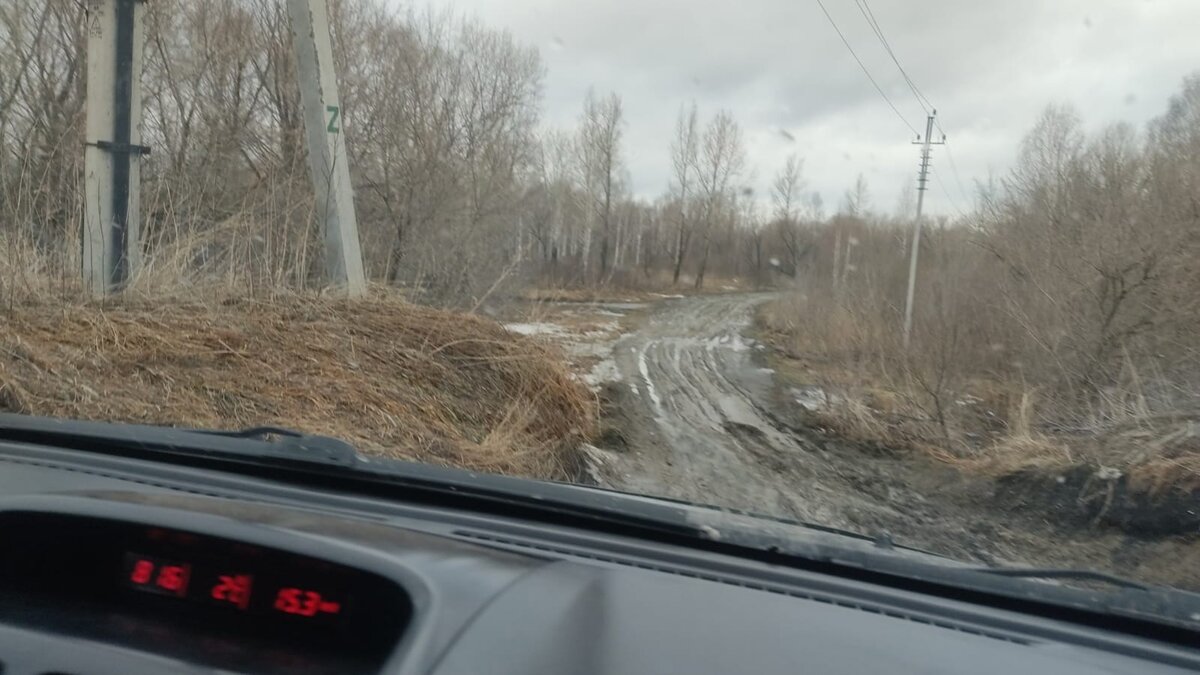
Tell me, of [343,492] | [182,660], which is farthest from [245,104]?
[182,660]

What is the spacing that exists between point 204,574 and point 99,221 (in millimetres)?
6940

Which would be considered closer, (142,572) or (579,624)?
(579,624)

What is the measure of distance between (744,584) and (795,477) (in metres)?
8.58

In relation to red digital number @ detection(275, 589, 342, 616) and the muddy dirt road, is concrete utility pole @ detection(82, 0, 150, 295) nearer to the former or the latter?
the muddy dirt road

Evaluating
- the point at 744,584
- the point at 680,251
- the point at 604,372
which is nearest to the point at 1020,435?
the point at 604,372

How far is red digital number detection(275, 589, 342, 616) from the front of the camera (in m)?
2.26

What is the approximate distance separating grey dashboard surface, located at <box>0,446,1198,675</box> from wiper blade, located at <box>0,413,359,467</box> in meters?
0.67

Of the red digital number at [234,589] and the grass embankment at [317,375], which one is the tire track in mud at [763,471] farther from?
the red digital number at [234,589]

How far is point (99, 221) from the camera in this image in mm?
8328

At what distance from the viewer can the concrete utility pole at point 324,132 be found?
9648mm

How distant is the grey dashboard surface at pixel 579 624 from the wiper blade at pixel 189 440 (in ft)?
2.21

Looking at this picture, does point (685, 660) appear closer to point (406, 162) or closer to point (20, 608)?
point (20, 608)

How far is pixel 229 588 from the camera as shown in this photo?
2.37m

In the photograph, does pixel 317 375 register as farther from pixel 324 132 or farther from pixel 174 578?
pixel 174 578
